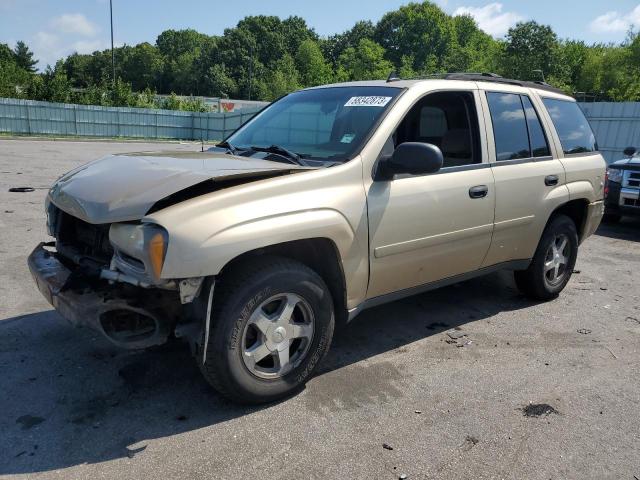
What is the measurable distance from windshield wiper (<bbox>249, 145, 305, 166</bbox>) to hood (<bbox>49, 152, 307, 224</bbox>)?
16cm

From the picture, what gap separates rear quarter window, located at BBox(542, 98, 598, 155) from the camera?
4891 mm

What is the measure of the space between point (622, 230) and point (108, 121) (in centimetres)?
3132

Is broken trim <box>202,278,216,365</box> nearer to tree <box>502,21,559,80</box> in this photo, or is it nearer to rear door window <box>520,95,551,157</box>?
rear door window <box>520,95,551,157</box>

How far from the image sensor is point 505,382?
348cm

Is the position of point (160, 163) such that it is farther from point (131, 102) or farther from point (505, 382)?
point (131, 102)

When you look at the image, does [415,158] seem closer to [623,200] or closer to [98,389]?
[98,389]

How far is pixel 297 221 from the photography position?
2891 millimetres

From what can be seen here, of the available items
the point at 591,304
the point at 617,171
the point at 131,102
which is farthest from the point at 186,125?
the point at 591,304

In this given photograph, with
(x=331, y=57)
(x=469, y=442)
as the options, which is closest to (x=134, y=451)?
(x=469, y=442)

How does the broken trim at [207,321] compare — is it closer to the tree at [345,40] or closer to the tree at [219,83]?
the tree at [219,83]

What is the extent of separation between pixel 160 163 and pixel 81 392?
4.75 ft

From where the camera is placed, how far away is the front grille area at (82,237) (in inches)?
120

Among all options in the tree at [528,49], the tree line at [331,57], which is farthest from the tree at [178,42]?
the tree at [528,49]

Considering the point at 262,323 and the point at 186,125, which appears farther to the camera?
the point at 186,125
